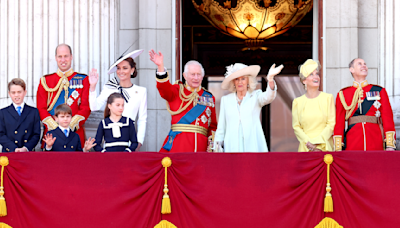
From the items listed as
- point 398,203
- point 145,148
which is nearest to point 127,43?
point 145,148

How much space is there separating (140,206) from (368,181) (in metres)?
2.03

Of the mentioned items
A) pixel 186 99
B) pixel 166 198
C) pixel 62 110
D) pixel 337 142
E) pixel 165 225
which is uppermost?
pixel 186 99

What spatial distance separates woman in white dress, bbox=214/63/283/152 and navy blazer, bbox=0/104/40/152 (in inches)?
73.7

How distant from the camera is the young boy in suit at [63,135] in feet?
21.2

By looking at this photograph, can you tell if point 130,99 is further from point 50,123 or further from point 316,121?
point 316,121

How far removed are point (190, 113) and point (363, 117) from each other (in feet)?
5.96

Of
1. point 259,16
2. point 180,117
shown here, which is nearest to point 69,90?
point 180,117

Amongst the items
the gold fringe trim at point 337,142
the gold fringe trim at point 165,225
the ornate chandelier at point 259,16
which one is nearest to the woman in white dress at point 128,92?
the gold fringe trim at point 165,225

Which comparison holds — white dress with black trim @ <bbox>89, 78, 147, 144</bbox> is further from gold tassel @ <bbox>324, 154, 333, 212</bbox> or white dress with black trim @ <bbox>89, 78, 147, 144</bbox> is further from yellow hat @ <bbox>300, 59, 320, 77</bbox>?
gold tassel @ <bbox>324, 154, 333, 212</bbox>

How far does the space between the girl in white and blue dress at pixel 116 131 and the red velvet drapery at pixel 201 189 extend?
53 centimetres

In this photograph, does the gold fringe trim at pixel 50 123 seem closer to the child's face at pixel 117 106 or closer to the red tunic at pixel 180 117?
the child's face at pixel 117 106

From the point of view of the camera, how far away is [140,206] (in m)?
5.80

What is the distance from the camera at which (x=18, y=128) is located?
258 inches

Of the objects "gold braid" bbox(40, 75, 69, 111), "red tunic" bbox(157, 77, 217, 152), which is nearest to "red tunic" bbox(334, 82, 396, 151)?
"red tunic" bbox(157, 77, 217, 152)
